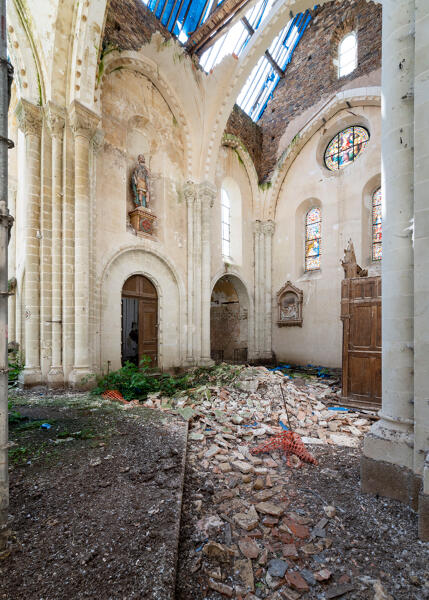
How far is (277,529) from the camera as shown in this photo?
89.0 inches

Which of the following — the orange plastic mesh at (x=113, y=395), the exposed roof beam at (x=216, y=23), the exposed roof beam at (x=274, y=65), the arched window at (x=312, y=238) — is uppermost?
the exposed roof beam at (x=274, y=65)

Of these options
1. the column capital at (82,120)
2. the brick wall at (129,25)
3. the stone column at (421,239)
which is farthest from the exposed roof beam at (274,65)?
the stone column at (421,239)

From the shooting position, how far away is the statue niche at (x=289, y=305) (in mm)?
11945

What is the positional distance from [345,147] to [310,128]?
Answer: 1592 millimetres

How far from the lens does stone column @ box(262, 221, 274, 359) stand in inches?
504

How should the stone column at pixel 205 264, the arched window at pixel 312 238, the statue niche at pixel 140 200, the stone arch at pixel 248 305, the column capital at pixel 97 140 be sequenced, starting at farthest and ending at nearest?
1. the stone arch at pixel 248 305
2. the arched window at pixel 312 238
3. the stone column at pixel 205 264
4. the statue niche at pixel 140 200
5. the column capital at pixel 97 140

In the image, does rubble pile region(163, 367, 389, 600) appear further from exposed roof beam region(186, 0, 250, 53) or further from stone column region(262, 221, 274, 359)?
exposed roof beam region(186, 0, 250, 53)

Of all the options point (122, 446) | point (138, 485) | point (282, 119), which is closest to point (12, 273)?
point (122, 446)

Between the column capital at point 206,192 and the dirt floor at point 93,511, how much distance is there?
25.9ft

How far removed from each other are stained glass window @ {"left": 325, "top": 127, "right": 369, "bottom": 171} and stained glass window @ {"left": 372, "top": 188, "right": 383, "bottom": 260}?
5.49 ft

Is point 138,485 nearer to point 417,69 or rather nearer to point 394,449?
point 394,449

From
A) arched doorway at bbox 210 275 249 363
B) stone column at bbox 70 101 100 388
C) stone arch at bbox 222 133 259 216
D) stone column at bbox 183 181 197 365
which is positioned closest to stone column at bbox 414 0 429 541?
stone column at bbox 70 101 100 388

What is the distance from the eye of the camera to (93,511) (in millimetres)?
2234

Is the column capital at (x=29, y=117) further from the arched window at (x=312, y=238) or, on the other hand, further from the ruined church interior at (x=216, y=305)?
the arched window at (x=312, y=238)
